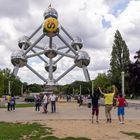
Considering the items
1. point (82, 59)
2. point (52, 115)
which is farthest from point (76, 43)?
point (52, 115)

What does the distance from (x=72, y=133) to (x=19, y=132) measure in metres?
2.20

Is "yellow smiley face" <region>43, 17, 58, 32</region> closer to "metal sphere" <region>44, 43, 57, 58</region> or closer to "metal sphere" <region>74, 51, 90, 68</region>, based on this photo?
"metal sphere" <region>44, 43, 57, 58</region>

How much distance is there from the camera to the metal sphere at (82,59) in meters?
98.4

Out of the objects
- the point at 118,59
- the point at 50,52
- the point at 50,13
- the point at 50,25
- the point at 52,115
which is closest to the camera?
the point at 52,115

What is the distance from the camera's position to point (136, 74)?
92.9m

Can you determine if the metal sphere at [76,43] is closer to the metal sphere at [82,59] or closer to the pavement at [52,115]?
the metal sphere at [82,59]

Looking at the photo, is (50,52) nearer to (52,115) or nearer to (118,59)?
(118,59)

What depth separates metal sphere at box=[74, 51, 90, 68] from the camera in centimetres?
9844

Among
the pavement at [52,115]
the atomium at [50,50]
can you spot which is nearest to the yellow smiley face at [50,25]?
the atomium at [50,50]

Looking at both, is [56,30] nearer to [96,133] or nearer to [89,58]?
[89,58]

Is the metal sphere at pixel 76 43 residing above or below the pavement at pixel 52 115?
above

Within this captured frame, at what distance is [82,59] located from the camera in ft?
323

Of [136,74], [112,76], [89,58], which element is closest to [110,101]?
[136,74]

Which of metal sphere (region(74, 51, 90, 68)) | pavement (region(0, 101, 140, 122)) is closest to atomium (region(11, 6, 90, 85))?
metal sphere (region(74, 51, 90, 68))
